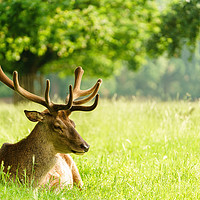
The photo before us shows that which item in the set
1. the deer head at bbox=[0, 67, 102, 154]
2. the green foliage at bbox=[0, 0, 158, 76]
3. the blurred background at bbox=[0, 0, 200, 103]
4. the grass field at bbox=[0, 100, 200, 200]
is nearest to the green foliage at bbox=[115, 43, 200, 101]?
the blurred background at bbox=[0, 0, 200, 103]

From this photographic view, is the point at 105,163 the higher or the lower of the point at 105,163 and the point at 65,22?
the lower

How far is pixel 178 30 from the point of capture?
461 inches

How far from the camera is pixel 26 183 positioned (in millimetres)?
3197

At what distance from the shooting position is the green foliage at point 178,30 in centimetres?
1081

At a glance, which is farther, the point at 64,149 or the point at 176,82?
the point at 176,82

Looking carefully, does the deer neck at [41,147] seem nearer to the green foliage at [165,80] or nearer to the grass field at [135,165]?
the grass field at [135,165]

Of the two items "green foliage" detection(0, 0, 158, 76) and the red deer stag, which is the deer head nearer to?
the red deer stag

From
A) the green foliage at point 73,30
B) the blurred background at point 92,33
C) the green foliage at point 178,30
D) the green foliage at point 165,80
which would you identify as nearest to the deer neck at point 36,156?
the blurred background at point 92,33

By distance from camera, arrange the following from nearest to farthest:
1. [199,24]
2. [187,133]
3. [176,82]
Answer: [187,133] → [199,24] → [176,82]

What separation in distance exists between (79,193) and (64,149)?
56 centimetres

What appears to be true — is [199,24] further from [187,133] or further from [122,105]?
[187,133]

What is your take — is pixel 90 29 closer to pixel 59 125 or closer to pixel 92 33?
pixel 92 33

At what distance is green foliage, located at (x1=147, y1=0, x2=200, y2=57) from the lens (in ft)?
35.5

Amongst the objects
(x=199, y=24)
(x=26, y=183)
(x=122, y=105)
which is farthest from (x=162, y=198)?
(x=199, y=24)
